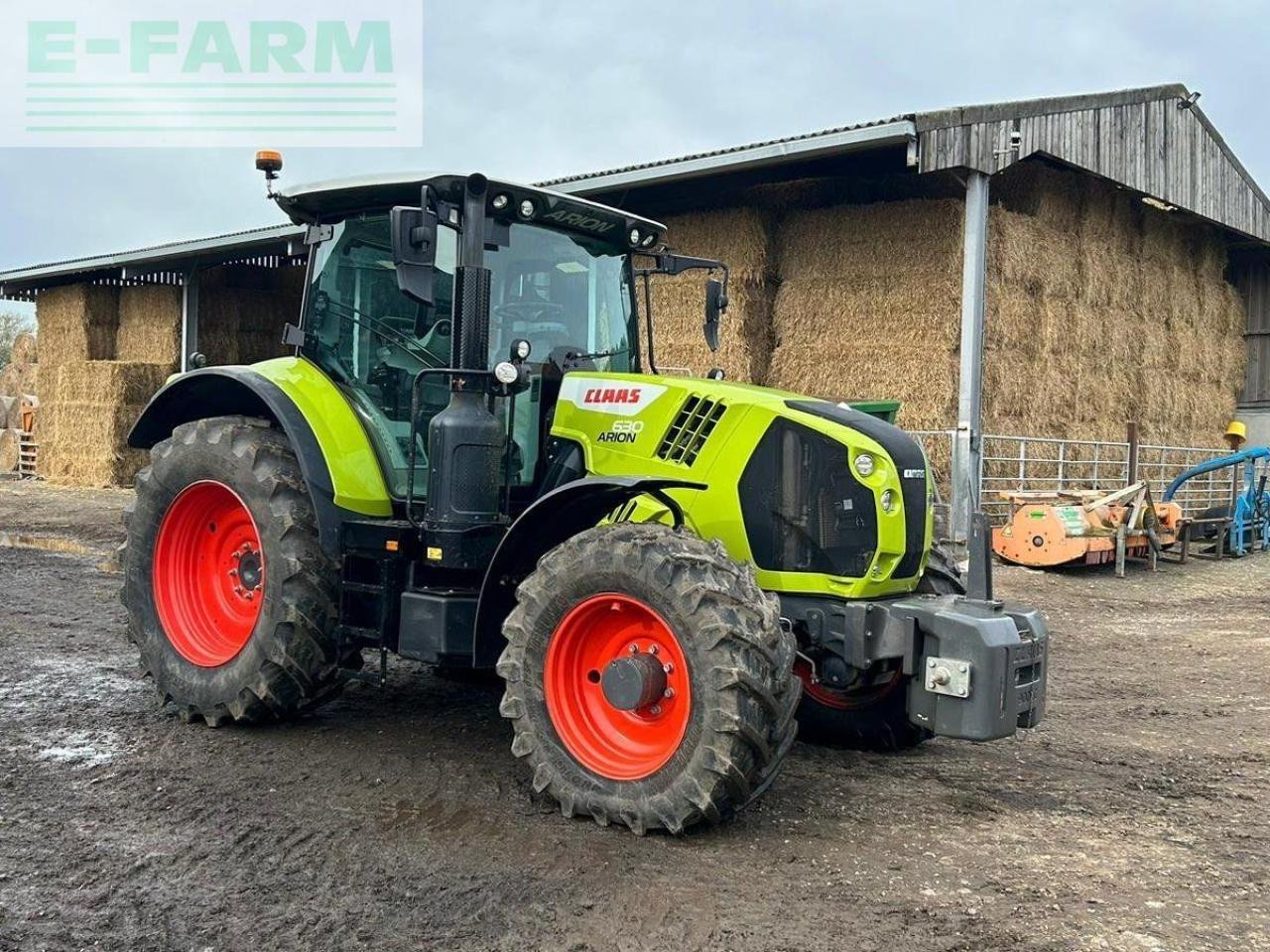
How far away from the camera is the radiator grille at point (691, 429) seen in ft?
14.5

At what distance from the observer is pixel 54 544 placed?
12.0 m

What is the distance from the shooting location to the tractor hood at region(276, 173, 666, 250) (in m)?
4.64

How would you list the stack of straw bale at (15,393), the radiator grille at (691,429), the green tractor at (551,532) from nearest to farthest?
the green tractor at (551,532) → the radiator grille at (691,429) → the stack of straw bale at (15,393)

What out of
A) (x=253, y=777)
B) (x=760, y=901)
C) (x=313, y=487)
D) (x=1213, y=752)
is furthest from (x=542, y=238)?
(x=1213, y=752)

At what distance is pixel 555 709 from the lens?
4.12 metres

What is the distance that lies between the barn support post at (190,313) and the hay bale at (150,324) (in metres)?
0.22

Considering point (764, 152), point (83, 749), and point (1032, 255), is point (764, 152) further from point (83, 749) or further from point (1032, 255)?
point (83, 749)

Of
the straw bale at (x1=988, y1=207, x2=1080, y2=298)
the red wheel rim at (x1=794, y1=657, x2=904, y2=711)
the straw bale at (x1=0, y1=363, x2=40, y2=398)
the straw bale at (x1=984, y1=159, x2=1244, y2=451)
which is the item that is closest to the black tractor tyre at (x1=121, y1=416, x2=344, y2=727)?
the red wheel rim at (x1=794, y1=657, x2=904, y2=711)

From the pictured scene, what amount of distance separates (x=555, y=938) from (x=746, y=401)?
199 cm

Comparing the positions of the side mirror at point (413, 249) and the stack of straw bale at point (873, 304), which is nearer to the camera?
the side mirror at point (413, 249)

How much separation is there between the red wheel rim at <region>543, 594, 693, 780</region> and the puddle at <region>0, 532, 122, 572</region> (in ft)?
24.1

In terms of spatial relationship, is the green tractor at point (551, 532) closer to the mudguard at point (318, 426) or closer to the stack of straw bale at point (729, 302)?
the mudguard at point (318, 426)

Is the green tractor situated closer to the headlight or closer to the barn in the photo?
the headlight

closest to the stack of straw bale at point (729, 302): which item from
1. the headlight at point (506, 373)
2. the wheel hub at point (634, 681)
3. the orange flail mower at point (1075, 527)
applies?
the orange flail mower at point (1075, 527)
